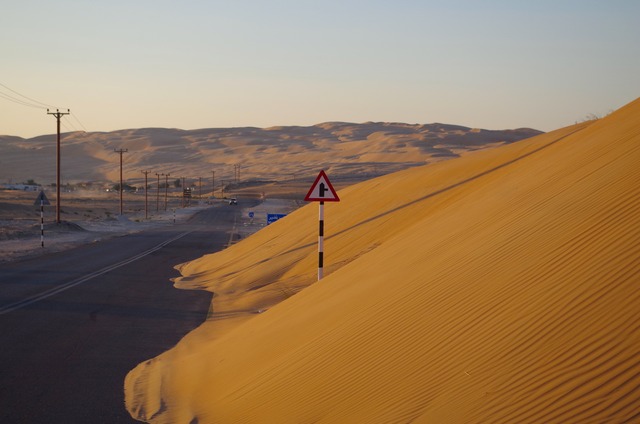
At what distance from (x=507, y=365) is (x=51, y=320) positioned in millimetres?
10758

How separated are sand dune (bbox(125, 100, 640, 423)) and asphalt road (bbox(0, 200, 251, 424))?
54cm

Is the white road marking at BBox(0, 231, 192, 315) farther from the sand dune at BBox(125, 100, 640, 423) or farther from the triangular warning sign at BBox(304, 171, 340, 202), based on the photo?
the triangular warning sign at BBox(304, 171, 340, 202)

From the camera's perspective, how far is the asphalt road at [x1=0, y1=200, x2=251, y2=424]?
8734 mm

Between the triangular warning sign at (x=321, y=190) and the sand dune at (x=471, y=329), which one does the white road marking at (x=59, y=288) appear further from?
the triangular warning sign at (x=321, y=190)

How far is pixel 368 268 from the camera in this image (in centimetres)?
1255

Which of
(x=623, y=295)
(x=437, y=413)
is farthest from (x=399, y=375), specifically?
(x=623, y=295)

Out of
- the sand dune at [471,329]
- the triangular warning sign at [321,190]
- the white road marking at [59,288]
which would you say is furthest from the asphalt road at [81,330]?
the triangular warning sign at [321,190]

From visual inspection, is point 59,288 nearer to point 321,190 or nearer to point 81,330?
point 81,330

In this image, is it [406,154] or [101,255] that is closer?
[101,255]

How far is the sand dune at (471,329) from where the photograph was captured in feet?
18.5

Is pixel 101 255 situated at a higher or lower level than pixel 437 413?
lower

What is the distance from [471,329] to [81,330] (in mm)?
8652

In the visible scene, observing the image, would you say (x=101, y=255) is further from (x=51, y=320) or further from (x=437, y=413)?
(x=437, y=413)

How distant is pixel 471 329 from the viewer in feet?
22.7
